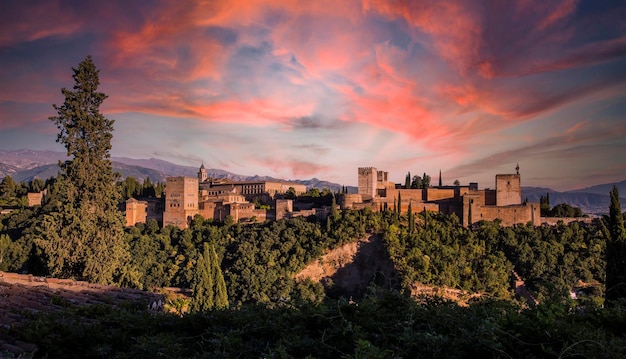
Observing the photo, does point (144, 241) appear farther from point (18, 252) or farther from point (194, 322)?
point (194, 322)

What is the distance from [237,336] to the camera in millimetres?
3809

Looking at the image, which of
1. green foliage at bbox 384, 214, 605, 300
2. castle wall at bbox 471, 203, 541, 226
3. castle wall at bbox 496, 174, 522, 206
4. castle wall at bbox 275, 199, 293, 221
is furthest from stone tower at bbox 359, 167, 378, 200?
castle wall at bbox 496, 174, 522, 206

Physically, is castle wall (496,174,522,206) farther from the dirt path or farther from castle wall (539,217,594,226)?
the dirt path

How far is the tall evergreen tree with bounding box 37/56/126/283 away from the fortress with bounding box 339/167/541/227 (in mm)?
24293

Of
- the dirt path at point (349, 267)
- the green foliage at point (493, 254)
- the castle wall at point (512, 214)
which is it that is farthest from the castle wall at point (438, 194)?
the dirt path at point (349, 267)

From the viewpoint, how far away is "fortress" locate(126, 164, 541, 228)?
3303 centimetres

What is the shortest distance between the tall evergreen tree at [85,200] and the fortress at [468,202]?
24.3 metres

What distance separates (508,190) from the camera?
3416cm

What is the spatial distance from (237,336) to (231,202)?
3754 centimetres

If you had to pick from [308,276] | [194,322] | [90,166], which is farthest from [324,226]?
[194,322]

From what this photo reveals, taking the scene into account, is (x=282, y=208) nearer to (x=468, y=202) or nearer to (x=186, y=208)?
(x=186, y=208)

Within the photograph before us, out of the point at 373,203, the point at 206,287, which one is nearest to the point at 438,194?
the point at 373,203

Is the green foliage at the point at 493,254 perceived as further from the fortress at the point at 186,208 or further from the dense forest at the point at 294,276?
the fortress at the point at 186,208

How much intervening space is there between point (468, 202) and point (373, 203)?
7788 millimetres
